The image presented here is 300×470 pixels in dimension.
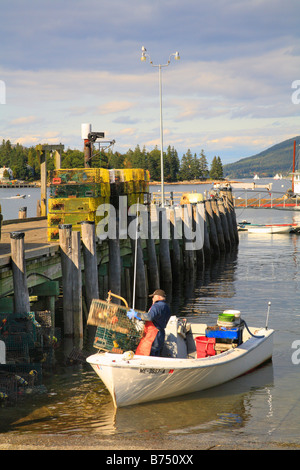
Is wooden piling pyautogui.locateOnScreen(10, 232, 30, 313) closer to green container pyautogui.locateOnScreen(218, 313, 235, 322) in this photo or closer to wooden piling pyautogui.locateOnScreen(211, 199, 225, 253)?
green container pyautogui.locateOnScreen(218, 313, 235, 322)

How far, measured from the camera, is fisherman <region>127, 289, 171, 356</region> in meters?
12.4

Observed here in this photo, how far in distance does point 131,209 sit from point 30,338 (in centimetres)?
1199

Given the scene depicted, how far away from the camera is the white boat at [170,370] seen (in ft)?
39.9

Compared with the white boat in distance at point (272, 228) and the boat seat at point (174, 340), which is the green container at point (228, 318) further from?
the white boat in distance at point (272, 228)

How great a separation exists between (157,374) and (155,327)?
3.13 feet

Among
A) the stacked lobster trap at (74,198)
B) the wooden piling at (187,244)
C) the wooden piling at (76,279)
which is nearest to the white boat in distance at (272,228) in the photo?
the wooden piling at (187,244)

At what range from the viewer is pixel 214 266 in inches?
1455

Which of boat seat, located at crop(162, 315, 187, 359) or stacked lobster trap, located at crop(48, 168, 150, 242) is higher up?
stacked lobster trap, located at crop(48, 168, 150, 242)

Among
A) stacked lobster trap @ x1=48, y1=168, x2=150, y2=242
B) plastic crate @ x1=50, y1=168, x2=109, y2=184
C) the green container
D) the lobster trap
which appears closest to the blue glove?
the lobster trap

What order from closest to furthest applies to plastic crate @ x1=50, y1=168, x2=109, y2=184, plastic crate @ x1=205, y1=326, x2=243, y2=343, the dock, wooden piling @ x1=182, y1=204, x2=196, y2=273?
plastic crate @ x1=205, y1=326, x2=243, y2=343 → the dock → plastic crate @ x1=50, y1=168, x2=109, y2=184 → wooden piling @ x1=182, y1=204, x2=196, y2=273

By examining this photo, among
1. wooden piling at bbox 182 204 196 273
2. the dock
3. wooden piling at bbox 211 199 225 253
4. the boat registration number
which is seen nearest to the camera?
the boat registration number

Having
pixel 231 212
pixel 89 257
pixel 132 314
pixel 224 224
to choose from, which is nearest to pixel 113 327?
pixel 132 314

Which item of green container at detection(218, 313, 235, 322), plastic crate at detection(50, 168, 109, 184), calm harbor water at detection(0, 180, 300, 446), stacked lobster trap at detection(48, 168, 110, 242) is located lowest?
calm harbor water at detection(0, 180, 300, 446)
